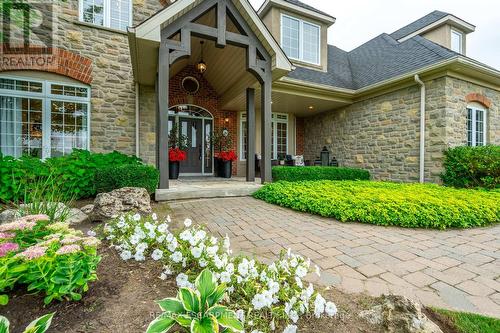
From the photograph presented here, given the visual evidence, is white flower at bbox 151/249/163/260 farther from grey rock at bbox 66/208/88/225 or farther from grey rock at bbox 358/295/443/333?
grey rock at bbox 66/208/88/225

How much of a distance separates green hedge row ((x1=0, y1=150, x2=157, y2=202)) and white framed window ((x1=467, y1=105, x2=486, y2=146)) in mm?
8973

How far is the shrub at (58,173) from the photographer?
12.6 ft

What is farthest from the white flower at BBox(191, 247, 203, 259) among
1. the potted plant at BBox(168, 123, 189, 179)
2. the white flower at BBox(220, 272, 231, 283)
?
the potted plant at BBox(168, 123, 189, 179)

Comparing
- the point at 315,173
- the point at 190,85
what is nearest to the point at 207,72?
the point at 190,85

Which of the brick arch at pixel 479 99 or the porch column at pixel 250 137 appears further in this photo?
the brick arch at pixel 479 99

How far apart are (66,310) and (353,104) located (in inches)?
385

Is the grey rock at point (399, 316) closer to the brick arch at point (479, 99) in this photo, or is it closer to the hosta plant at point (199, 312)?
the hosta plant at point (199, 312)

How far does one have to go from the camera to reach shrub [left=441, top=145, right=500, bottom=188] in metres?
5.84

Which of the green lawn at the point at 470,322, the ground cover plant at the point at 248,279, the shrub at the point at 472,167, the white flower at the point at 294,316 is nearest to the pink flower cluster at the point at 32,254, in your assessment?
the ground cover plant at the point at 248,279

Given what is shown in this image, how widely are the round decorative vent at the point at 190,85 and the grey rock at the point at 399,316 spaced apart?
8.82m

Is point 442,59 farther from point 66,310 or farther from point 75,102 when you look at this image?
point 75,102

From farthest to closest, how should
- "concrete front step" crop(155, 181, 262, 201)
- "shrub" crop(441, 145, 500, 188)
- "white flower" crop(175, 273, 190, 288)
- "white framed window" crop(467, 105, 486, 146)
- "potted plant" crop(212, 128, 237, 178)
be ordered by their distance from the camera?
"potted plant" crop(212, 128, 237, 178) < "white framed window" crop(467, 105, 486, 146) < "shrub" crop(441, 145, 500, 188) < "concrete front step" crop(155, 181, 262, 201) < "white flower" crop(175, 273, 190, 288)

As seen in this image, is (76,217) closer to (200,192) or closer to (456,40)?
(200,192)

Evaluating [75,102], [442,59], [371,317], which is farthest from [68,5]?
[442,59]
